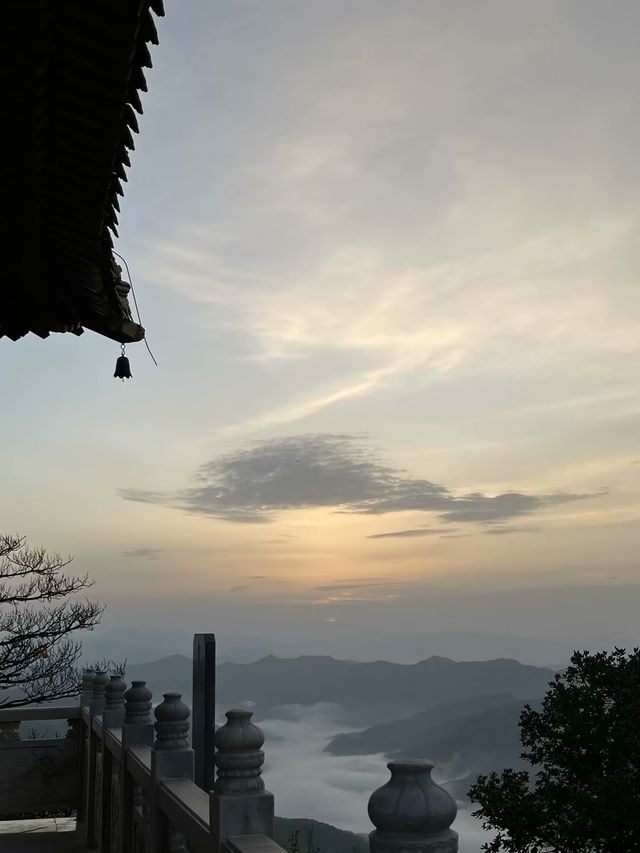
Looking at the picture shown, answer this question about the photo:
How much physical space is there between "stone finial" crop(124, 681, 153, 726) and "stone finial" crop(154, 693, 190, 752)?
1.21 meters

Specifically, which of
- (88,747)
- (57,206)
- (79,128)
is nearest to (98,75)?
(79,128)

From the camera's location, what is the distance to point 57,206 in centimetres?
427

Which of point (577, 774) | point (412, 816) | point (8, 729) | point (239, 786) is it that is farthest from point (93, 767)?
point (412, 816)

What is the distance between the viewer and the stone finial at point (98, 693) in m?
9.18

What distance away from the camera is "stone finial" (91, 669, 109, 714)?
9.18 metres

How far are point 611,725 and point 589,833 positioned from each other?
156cm

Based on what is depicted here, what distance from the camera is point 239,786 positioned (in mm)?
3668

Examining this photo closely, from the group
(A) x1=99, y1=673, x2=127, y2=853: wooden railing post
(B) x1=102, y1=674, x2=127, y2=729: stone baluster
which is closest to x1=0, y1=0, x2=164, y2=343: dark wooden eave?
(A) x1=99, y1=673, x2=127, y2=853: wooden railing post

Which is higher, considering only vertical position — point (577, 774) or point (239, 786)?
point (239, 786)

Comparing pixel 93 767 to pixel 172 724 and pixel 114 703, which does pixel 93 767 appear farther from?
pixel 172 724

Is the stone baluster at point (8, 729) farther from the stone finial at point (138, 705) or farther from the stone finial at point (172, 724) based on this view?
the stone finial at point (172, 724)

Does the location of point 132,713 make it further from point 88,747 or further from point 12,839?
point 12,839

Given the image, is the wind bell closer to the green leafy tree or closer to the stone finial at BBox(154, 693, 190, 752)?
the stone finial at BBox(154, 693, 190, 752)

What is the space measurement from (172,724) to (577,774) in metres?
9.71
